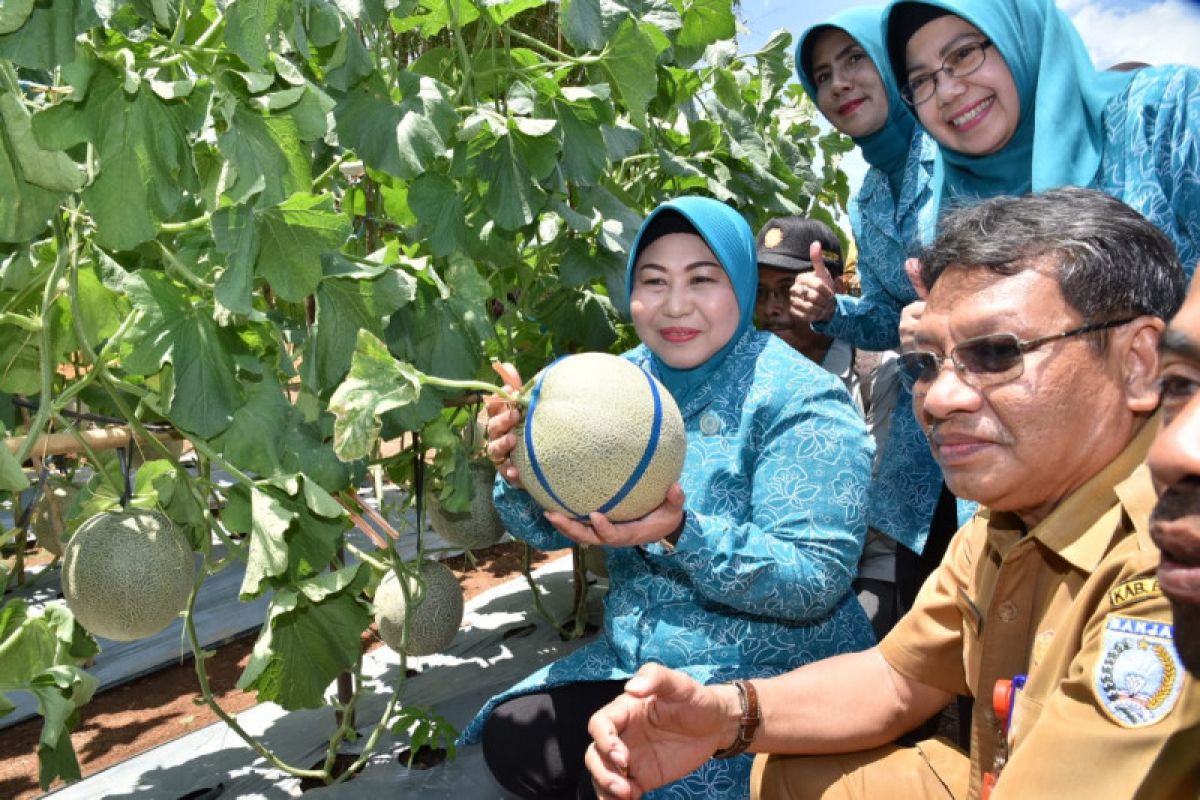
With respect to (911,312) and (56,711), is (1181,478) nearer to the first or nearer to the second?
(911,312)

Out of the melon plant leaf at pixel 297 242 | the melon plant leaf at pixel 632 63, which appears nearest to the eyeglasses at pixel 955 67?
the melon plant leaf at pixel 632 63

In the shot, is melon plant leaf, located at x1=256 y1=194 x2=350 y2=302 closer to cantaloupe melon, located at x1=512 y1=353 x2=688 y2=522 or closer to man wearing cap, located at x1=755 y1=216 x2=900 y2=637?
cantaloupe melon, located at x1=512 y1=353 x2=688 y2=522

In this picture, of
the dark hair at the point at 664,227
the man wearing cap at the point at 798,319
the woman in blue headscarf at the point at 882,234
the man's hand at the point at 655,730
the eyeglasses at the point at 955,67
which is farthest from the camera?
the man wearing cap at the point at 798,319

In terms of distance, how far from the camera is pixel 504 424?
1.53 meters

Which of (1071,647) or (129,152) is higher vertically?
(129,152)

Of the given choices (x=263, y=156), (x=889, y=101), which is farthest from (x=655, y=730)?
(x=889, y=101)

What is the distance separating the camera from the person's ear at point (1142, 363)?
116 cm

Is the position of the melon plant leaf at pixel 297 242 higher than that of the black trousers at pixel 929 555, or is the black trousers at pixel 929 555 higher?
the melon plant leaf at pixel 297 242

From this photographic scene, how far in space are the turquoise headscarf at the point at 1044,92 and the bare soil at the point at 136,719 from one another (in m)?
2.25

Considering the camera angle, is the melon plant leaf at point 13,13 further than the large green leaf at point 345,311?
No

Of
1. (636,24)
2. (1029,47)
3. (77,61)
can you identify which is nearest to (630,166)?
(636,24)

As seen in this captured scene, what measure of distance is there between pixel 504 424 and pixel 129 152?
0.71 metres

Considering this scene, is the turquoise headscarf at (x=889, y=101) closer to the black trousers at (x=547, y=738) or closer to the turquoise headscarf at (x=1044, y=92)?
the turquoise headscarf at (x=1044, y=92)

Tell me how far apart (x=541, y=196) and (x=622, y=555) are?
811 mm
